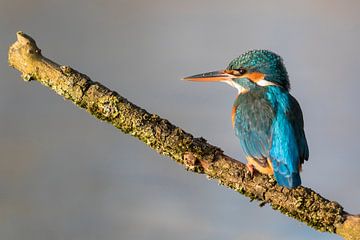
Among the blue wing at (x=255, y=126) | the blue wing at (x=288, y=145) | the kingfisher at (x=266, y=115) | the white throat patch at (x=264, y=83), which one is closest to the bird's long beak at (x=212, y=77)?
the kingfisher at (x=266, y=115)

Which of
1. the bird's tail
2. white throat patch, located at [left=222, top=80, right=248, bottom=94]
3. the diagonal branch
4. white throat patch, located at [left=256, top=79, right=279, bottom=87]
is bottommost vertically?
the diagonal branch

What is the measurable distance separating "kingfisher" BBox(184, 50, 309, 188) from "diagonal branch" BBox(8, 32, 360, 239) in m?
0.09

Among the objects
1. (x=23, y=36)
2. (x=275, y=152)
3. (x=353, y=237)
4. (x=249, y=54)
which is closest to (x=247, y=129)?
(x=275, y=152)

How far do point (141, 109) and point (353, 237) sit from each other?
103 centimetres

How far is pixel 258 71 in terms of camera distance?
9.34 feet

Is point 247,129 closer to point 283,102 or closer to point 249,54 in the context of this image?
point 283,102

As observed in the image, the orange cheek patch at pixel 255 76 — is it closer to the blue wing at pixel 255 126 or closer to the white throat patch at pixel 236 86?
the white throat patch at pixel 236 86

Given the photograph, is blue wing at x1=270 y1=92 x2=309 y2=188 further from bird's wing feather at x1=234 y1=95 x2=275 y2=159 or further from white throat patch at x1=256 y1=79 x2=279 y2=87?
white throat patch at x1=256 y1=79 x2=279 y2=87

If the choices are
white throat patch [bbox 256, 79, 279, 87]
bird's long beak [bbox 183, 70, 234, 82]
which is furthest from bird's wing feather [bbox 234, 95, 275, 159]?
bird's long beak [bbox 183, 70, 234, 82]

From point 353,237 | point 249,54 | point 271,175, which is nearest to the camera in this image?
point 353,237

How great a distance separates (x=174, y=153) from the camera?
202 cm

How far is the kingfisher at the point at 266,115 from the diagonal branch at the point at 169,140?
0.09 m

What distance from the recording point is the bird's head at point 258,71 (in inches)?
111

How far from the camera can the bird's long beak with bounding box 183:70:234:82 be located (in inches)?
116
